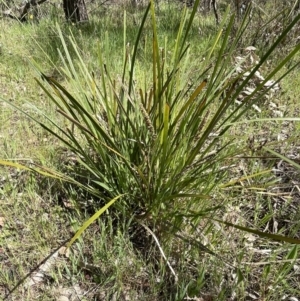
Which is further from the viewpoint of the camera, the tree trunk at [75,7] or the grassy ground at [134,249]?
the tree trunk at [75,7]

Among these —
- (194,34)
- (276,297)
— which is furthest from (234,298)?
(194,34)

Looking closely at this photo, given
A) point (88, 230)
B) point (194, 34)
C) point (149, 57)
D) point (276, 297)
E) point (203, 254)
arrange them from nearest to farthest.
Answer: point (276, 297)
point (203, 254)
point (88, 230)
point (149, 57)
point (194, 34)

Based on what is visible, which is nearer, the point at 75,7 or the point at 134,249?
the point at 134,249

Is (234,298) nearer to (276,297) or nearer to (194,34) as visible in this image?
(276,297)

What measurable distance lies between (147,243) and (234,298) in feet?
1.16

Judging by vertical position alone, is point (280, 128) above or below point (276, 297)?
Result: above

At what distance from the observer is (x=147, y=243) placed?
1.24 m

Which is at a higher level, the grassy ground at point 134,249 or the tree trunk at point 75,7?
the tree trunk at point 75,7

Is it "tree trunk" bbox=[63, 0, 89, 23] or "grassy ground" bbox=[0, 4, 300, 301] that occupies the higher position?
"tree trunk" bbox=[63, 0, 89, 23]

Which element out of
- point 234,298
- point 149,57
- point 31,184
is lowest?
point 234,298

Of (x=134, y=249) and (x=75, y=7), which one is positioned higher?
(x=75, y=7)

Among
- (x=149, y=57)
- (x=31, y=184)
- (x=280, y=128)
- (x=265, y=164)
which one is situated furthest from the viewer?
(x=149, y=57)

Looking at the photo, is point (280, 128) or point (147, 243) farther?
point (280, 128)

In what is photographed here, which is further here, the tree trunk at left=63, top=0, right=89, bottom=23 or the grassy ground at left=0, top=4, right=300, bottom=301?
the tree trunk at left=63, top=0, right=89, bottom=23
